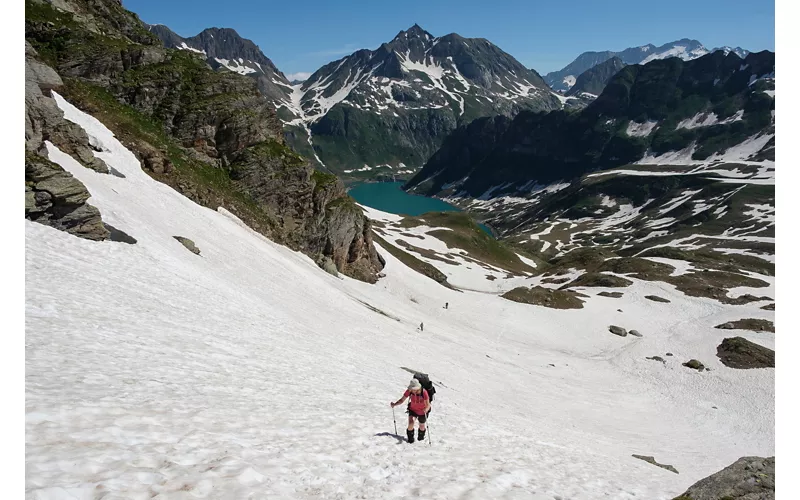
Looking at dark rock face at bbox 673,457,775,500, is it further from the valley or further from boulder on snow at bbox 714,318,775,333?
boulder on snow at bbox 714,318,775,333

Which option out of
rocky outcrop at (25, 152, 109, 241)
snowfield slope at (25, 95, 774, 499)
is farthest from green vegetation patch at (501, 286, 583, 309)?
rocky outcrop at (25, 152, 109, 241)

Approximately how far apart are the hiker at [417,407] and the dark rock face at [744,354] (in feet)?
170

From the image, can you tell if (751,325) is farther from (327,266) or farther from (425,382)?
(425,382)

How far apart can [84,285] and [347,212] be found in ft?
158

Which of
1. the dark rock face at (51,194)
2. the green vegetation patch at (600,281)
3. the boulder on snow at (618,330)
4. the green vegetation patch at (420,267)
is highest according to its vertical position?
the green vegetation patch at (600,281)

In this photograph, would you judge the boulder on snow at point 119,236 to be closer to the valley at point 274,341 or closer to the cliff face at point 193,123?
the valley at point 274,341

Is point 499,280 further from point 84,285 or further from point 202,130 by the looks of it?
point 84,285

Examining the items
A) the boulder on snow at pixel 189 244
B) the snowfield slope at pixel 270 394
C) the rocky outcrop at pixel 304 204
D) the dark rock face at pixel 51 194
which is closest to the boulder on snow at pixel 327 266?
the rocky outcrop at pixel 304 204

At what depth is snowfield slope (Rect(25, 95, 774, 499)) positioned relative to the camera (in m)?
8.78

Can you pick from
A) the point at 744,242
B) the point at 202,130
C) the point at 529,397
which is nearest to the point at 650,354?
the point at 529,397

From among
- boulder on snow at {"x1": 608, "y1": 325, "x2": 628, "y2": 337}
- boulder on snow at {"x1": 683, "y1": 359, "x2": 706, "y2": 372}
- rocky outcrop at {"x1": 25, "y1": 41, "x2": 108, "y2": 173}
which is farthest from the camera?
boulder on snow at {"x1": 608, "y1": 325, "x2": 628, "y2": 337}

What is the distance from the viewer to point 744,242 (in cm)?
15312

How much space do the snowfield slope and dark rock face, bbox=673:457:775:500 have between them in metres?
1.92

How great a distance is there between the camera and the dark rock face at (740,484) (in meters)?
10.2
